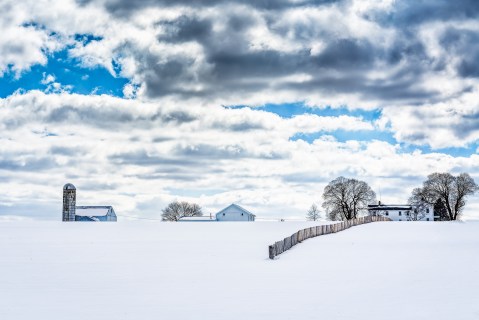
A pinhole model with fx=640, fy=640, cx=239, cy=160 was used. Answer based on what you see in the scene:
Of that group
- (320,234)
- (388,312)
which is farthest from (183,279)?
(320,234)

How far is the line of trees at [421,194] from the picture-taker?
13600cm

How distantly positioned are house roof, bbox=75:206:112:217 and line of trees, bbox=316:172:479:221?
4946cm

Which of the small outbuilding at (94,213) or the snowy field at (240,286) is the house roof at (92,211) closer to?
the small outbuilding at (94,213)

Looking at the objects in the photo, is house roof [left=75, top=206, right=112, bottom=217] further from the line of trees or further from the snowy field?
the snowy field

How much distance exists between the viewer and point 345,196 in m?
142

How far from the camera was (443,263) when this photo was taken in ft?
107

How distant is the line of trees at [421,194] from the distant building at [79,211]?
49173 mm

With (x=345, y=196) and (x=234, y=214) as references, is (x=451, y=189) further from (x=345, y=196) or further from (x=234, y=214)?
(x=234, y=214)

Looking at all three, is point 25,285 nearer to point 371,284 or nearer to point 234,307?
point 234,307

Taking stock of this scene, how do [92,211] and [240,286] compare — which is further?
[92,211]

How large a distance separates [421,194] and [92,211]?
74377 mm

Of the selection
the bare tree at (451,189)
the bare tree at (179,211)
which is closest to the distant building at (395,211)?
the bare tree at (451,189)

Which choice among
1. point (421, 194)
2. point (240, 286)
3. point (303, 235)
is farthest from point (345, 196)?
point (240, 286)

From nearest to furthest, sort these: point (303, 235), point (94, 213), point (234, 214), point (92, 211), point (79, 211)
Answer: point (303, 235)
point (79, 211)
point (94, 213)
point (92, 211)
point (234, 214)
